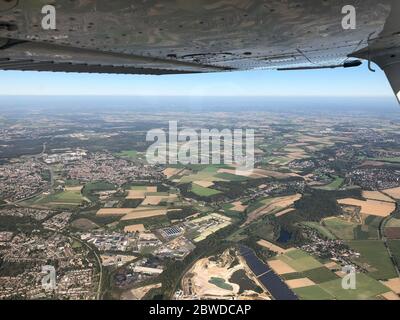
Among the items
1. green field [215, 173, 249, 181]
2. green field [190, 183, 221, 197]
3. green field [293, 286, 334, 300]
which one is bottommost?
green field [293, 286, 334, 300]

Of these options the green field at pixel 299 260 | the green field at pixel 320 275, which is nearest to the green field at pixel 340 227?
the green field at pixel 299 260

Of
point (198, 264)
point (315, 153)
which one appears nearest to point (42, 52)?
point (198, 264)

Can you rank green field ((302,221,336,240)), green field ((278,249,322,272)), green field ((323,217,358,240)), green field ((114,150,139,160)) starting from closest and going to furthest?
green field ((278,249,322,272))
green field ((323,217,358,240))
green field ((302,221,336,240))
green field ((114,150,139,160))

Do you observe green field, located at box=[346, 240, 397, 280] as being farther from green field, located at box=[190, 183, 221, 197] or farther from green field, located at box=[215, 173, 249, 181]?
green field, located at box=[215, 173, 249, 181]

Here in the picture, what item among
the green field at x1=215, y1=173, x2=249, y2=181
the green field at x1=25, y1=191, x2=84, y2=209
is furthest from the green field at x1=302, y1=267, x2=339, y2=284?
the green field at x1=215, y1=173, x2=249, y2=181

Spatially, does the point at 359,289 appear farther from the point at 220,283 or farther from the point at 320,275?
the point at 220,283
